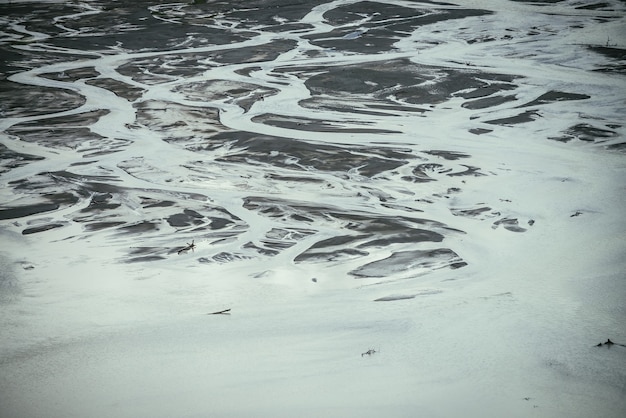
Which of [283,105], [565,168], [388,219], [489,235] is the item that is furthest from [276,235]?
[283,105]

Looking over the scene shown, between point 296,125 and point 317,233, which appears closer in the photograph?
point 317,233

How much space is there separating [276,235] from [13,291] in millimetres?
1598

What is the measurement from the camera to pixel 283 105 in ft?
26.6

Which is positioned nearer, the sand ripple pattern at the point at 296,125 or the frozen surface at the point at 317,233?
the frozen surface at the point at 317,233

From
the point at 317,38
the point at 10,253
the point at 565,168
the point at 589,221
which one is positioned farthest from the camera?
the point at 317,38

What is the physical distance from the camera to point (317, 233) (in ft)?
16.3

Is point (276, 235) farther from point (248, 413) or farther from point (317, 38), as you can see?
point (317, 38)

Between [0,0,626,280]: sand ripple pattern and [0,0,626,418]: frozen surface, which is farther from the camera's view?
[0,0,626,280]: sand ripple pattern

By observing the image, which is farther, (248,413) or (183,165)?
(183,165)

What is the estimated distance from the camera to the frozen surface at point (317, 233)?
3.34 m

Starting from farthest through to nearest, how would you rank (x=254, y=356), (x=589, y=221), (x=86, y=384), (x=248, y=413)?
(x=589, y=221), (x=254, y=356), (x=86, y=384), (x=248, y=413)

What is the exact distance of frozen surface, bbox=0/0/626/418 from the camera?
334cm

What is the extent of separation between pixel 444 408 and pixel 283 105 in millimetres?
5401

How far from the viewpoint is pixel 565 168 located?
6.15 m
